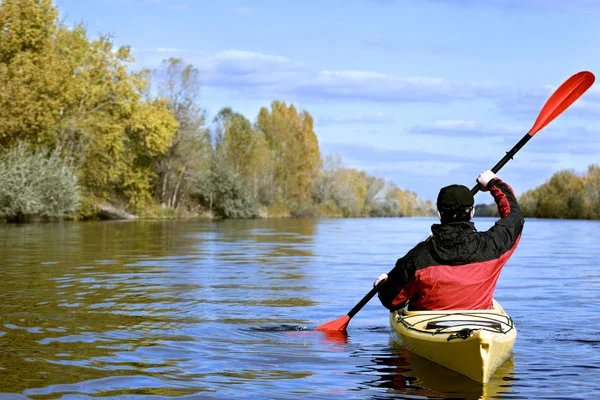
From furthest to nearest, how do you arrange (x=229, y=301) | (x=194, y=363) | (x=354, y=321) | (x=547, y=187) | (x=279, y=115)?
1. (x=279, y=115)
2. (x=547, y=187)
3. (x=229, y=301)
4. (x=354, y=321)
5. (x=194, y=363)

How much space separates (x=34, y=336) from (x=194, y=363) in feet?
6.31

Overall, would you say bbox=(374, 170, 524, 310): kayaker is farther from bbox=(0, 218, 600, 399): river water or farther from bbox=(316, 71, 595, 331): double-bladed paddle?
bbox=(316, 71, 595, 331): double-bladed paddle

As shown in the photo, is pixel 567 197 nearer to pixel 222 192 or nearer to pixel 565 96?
pixel 222 192

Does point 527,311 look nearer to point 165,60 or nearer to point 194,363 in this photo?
point 194,363

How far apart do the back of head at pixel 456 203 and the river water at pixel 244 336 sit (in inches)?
47.9

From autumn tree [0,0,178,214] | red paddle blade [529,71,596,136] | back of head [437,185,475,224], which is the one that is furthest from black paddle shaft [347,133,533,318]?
autumn tree [0,0,178,214]

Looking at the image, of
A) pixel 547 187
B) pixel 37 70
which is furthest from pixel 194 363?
pixel 547 187

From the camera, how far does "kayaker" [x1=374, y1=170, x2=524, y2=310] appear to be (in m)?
5.88

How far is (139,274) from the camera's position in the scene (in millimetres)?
13750

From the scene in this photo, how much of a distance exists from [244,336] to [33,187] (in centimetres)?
3211

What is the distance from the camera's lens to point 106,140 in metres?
44.9

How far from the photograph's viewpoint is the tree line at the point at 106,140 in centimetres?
3706

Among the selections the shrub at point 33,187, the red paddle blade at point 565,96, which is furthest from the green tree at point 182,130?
the red paddle blade at point 565,96

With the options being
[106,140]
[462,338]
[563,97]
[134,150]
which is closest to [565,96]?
[563,97]
